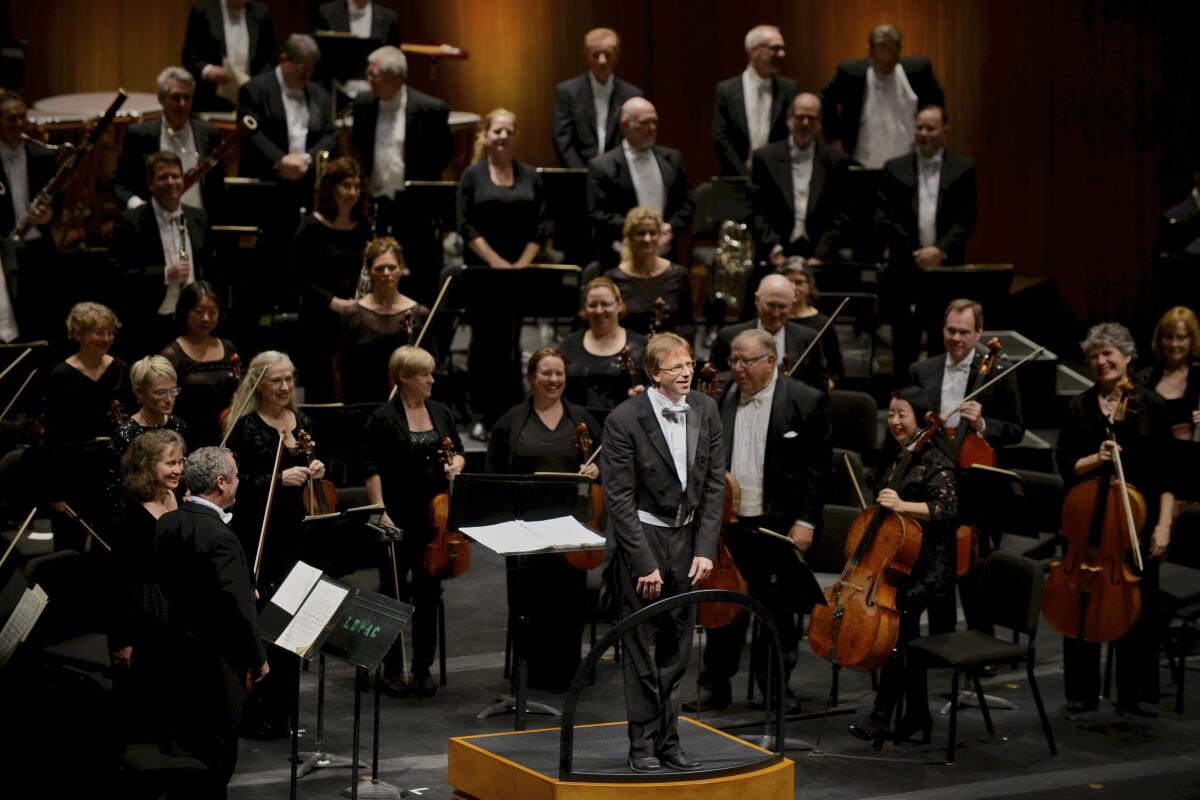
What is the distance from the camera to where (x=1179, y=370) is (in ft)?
22.3

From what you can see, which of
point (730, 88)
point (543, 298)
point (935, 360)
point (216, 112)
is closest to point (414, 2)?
point (216, 112)

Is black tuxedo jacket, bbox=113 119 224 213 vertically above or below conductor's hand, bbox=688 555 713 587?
above

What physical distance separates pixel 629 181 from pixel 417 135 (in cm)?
117

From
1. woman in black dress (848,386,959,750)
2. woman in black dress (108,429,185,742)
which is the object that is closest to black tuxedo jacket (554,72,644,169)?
woman in black dress (848,386,959,750)

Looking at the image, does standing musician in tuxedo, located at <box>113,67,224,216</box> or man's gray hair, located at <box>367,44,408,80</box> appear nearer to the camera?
standing musician in tuxedo, located at <box>113,67,224,216</box>

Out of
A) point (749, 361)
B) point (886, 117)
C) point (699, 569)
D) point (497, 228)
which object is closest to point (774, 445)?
point (749, 361)

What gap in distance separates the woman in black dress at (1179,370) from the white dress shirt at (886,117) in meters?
2.55

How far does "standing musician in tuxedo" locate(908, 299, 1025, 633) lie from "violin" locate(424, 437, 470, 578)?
6.19 ft

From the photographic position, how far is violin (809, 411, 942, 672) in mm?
5648

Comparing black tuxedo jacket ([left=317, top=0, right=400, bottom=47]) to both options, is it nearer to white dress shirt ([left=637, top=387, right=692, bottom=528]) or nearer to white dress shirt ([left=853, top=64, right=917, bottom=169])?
white dress shirt ([left=853, top=64, right=917, bottom=169])

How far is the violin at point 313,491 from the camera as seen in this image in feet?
19.5

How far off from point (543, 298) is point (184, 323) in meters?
1.72

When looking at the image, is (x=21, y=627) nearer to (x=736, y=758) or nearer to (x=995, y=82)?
(x=736, y=758)

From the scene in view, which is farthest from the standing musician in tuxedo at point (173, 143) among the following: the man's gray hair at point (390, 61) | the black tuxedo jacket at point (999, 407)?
the black tuxedo jacket at point (999, 407)
